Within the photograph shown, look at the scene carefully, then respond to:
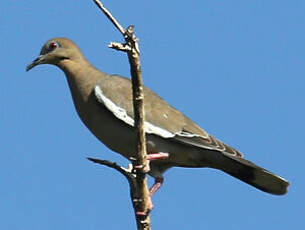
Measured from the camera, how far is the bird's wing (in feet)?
22.0

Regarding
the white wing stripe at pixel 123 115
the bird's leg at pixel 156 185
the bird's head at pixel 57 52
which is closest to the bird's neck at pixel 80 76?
the bird's head at pixel 57 52

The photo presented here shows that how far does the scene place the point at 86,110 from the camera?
681cm

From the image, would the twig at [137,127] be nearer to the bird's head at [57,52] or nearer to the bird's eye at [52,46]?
the bird's head at [57,52]

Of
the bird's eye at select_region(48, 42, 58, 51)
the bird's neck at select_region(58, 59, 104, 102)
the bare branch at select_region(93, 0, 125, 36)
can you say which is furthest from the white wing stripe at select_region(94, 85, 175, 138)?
the bare branch at select_region(93, 0, 125, 36)

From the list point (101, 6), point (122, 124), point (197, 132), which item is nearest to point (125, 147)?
point (122, 124)

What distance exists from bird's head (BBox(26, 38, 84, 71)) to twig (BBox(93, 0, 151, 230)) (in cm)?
213

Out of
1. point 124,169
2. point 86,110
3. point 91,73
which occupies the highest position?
point 91,73

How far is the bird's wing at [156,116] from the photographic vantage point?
671 centimetres

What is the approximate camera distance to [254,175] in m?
6.84

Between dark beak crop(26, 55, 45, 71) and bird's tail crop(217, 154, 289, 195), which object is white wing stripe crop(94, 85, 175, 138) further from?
dark beak crop(26, 55, 45, 71)

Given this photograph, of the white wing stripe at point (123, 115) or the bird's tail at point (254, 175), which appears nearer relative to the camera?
the white wing stripe at point (123, 115)

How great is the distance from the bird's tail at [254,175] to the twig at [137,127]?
141cm

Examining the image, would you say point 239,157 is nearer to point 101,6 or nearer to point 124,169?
point 124,169

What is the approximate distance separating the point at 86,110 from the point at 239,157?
1.46m
